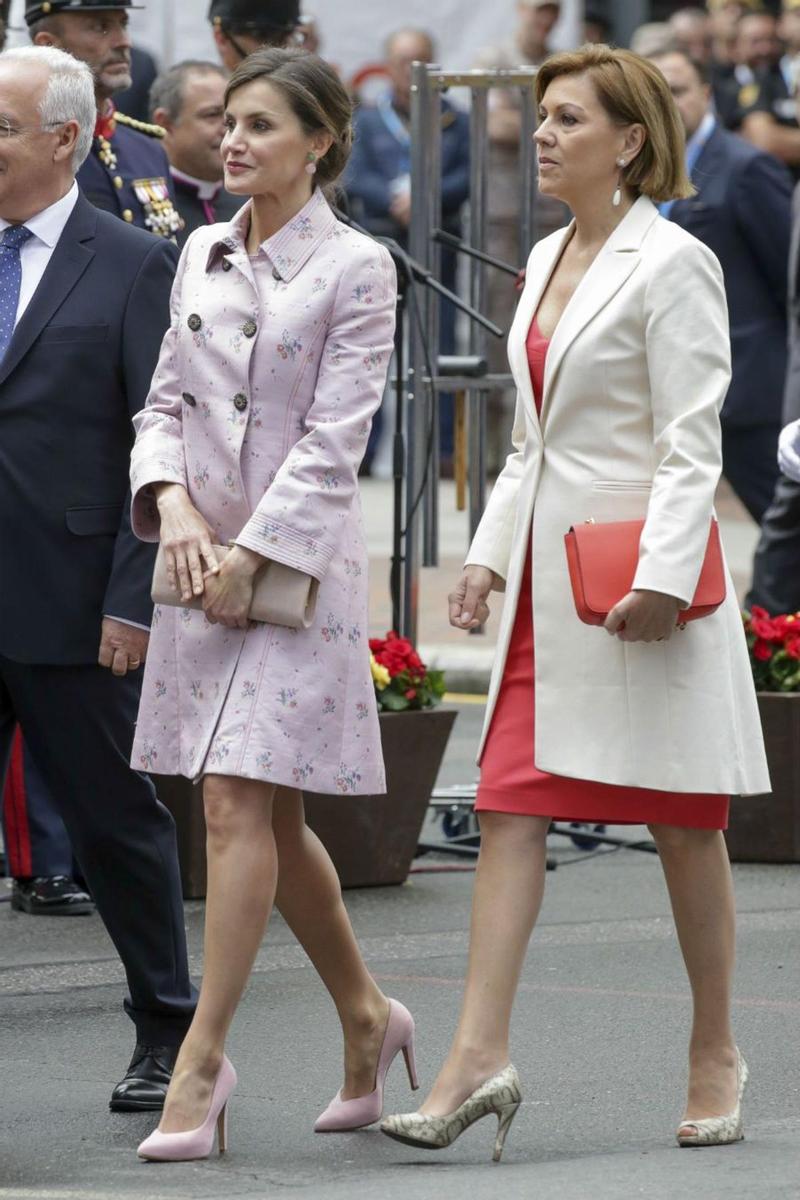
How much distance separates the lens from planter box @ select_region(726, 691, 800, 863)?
6914 mm

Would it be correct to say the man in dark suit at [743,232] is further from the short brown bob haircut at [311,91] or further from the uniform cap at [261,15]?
the short brown bob haircut at [311,91]

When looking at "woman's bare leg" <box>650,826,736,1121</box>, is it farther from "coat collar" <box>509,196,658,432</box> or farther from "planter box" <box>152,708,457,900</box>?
"planter box" <box>152,708,457,900</box>

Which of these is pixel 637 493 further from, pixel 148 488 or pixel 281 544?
pixel 148 488

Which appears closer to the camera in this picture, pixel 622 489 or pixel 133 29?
pixel 622 489

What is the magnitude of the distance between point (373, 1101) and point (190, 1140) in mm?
439

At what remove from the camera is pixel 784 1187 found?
3.97 meters

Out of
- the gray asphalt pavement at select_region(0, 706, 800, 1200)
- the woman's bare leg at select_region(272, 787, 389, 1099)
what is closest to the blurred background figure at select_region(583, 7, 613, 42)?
the gray asphalt pavement at select_region(0, 706, 800, 1200)

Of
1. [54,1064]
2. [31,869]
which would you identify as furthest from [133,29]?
[54,1064]

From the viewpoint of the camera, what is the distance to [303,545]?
14.1 feet

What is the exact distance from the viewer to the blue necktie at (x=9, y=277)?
4.62 metres

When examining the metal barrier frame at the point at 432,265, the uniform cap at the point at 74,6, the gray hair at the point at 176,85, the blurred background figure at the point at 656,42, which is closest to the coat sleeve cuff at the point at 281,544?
the uniform cap at the point at 74,6

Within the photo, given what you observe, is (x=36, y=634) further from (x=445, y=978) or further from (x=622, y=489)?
(x=445, y=978)

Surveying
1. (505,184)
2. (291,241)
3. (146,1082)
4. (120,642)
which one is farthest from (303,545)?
(505,184)

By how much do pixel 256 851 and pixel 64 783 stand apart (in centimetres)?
52
